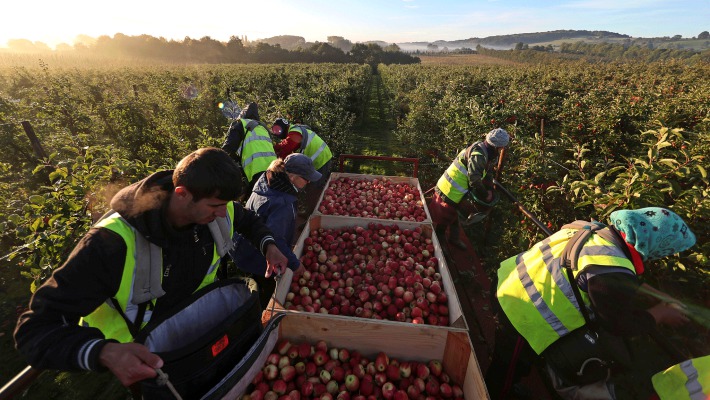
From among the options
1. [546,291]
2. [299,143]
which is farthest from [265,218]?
[546,291]

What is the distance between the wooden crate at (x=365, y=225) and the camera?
2863mm

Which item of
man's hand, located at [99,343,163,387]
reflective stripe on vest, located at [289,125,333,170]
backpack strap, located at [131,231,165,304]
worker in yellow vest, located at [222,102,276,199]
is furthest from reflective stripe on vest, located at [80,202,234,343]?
reflective stripe on vest, located at [289,125,333,170]

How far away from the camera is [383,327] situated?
8.29ft

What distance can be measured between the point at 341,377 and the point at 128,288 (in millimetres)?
1669

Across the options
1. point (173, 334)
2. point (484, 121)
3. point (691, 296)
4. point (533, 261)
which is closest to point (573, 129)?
point (484, 121)

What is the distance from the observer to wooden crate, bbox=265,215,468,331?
2863 mm

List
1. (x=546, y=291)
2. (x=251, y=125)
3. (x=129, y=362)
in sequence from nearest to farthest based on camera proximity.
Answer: (x=129, y=362) → (x=546, y=291) → (x=251, y=125)

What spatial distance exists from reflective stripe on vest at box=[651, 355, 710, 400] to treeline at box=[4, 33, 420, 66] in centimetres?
7178

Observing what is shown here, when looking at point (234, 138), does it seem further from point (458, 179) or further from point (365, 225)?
point (458, 179)

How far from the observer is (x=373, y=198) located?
19.2 ft

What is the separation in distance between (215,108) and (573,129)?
1222cm

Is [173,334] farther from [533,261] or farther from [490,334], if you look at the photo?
[490,334]

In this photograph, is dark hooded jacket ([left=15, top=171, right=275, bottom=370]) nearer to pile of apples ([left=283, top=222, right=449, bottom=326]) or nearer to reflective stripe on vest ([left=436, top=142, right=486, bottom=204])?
pile of apples ([left=283, top=222, right=449, bottom=326])

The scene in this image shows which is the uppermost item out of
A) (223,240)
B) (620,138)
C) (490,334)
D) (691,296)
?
(223,240)
